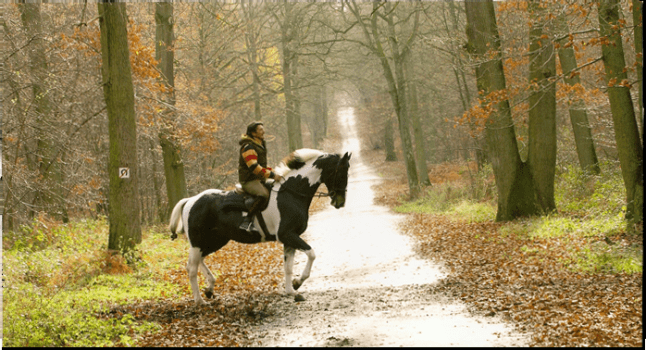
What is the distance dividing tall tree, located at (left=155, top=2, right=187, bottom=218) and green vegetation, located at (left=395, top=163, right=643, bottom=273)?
9.42 meters

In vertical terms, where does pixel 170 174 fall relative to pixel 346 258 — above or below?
above

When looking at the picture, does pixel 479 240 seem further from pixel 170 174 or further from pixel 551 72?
pixel 170 174

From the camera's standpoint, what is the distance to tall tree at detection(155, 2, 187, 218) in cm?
1683

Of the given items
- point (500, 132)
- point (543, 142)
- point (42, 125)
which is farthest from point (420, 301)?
point (42, 125)

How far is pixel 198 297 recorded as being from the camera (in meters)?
8.44

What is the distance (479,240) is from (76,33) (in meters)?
11.9

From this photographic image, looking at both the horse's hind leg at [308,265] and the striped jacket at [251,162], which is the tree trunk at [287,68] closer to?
the striped jacket at [251,162]

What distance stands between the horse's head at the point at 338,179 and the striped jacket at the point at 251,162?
998 millimetres

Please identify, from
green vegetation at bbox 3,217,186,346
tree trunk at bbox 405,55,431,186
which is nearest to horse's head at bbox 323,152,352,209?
green vegetation at bbox 3,217,186,346

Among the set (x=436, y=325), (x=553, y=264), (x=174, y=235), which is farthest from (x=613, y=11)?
(x=174, y=235)

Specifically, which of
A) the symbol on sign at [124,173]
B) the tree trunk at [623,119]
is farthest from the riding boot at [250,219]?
the tree trunk at [623,119]

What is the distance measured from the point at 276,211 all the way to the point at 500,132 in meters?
7.84

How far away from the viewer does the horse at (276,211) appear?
849 centimetres

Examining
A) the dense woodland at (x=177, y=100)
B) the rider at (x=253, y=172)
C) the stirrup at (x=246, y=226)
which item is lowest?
the stirrup at (x=246, y=226)
